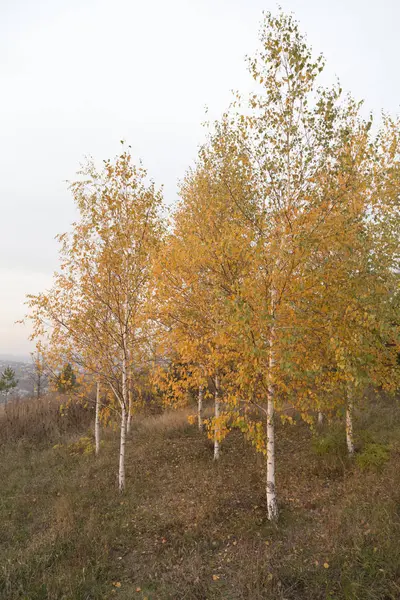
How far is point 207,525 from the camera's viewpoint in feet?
22.9

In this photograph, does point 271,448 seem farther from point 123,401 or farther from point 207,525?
point 123,401

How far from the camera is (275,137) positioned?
734 cm

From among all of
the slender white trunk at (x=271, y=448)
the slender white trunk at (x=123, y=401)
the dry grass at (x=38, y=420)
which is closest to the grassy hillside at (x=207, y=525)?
the slender white trunk at (x=271, y=448)

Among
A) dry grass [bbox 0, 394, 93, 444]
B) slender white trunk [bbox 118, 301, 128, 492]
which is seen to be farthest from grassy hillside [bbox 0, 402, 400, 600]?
dry grass [bbox 0, 394, 93, 444]

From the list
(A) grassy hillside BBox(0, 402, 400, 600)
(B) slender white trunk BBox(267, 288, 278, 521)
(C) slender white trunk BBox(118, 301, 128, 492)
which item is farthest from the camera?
(C) slender white trunk BBox(118, 301, 128, 492)

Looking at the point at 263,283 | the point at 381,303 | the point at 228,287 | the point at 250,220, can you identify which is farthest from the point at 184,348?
the point at 381,303

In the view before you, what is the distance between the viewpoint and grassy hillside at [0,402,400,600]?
17.0ft

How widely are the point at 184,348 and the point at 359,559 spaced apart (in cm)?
461

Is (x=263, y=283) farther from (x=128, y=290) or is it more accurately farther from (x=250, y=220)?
(x=128, y=290)

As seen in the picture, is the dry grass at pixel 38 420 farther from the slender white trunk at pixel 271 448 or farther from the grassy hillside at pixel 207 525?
the slender white trunk at pixel 271 448

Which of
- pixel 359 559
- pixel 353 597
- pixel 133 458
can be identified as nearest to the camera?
pixel 353 597

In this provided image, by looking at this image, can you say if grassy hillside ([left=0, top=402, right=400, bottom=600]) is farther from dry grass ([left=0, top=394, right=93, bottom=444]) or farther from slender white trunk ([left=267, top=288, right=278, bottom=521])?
dry grass ([left=0, top=394, right=93, bottom=444])

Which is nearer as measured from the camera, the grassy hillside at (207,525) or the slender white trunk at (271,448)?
the grassy hillside at (207,525)

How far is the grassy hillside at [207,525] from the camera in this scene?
517cm
